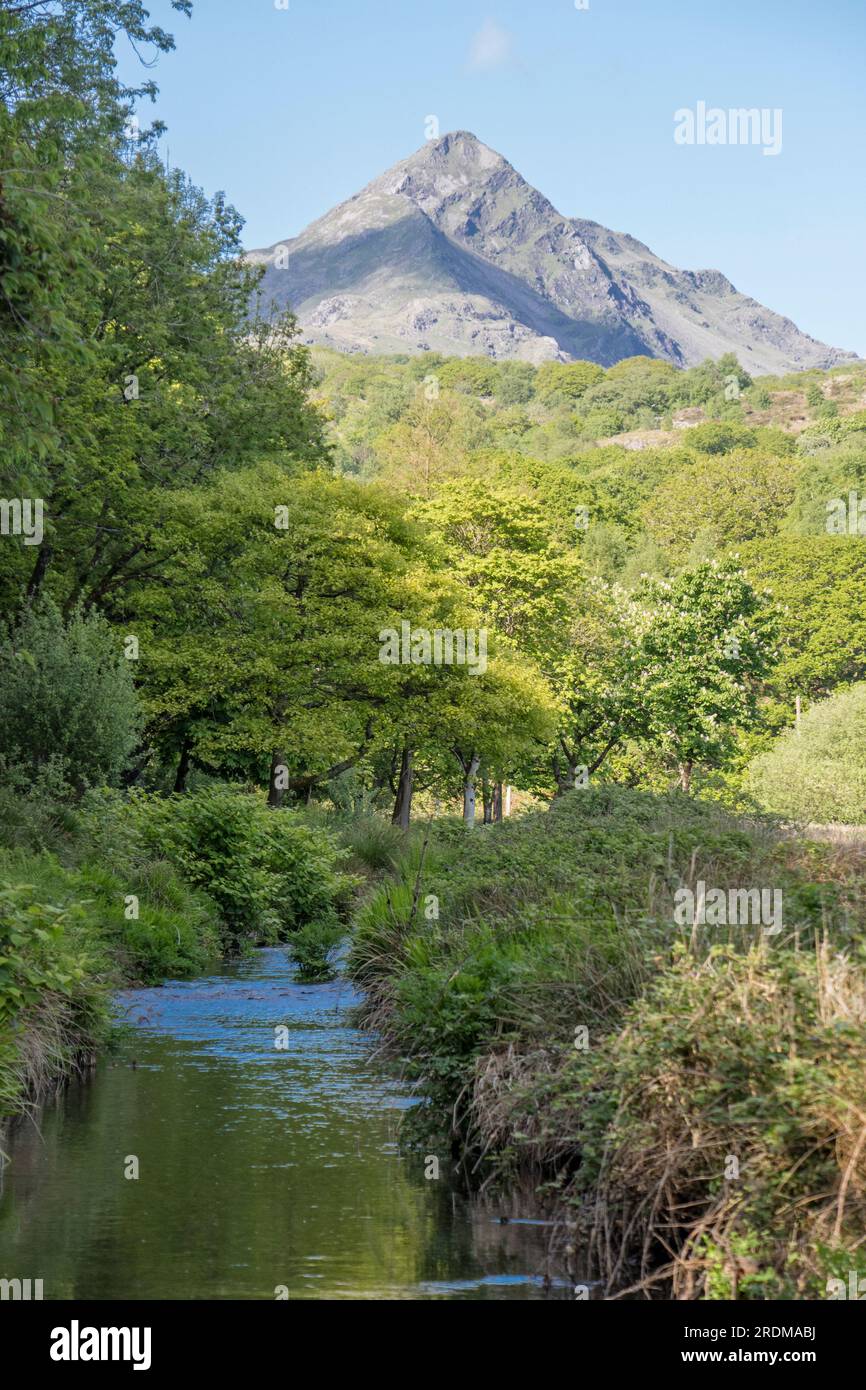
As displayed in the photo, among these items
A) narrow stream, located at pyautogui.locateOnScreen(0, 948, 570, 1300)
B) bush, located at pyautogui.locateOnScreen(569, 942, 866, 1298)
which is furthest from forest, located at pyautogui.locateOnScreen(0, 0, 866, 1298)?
narrow stream, located at pyautogui.locateOnScreen(0, 948, 570, 1300)

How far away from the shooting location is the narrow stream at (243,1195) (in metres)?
8.00

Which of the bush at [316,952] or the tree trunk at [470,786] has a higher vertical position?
the tree trunk at [470,786]

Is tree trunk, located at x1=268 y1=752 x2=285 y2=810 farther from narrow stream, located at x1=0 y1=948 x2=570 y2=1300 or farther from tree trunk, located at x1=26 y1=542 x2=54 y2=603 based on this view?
narrow stream, located at x1=0 y1=948 x2=570 y2=1300

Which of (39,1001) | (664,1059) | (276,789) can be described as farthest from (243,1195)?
(276,789)

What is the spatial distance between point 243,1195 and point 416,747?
103 ft

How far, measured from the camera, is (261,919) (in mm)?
23766

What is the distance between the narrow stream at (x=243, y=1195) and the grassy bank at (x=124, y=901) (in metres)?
0.61

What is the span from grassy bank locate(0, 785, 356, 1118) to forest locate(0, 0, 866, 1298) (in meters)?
0.06

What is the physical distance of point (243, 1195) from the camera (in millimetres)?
9555

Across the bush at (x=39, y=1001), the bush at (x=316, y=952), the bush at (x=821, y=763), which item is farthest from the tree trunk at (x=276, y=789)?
the bush at (x=39, y=1001)

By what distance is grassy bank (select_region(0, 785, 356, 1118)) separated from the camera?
12062 millimetres

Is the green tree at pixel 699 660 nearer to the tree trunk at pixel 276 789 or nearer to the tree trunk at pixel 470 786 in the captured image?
the tree trunk at pixel 470 786

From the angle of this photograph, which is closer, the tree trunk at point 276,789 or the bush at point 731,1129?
the bush at point 731,1129
